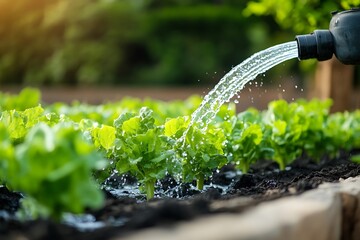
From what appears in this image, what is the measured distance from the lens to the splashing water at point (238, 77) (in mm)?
4109

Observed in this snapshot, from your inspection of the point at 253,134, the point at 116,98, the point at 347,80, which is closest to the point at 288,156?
the point at 253,134

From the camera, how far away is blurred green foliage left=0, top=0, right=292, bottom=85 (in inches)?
→ 687

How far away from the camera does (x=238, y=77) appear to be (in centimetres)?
442

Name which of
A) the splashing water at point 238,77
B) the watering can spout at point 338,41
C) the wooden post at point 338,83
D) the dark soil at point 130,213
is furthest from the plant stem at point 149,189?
the wooden post at point 338,83

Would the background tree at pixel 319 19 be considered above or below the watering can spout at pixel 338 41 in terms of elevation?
above

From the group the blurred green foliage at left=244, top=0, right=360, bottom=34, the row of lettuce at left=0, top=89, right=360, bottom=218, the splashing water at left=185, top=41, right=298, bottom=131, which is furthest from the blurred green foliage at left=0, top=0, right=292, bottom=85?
the splashing water at left=185, top=41, right=298, bottom=131

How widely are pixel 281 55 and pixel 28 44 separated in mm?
15127

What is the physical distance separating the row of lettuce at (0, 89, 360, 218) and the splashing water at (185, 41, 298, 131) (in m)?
0.11

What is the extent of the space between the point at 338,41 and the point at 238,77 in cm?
80

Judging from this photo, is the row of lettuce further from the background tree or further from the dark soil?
the background tree

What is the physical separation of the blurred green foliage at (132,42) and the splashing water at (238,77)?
41.6 ft

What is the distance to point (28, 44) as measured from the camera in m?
18.4

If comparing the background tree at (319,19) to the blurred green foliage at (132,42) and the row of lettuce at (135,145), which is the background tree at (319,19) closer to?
the row of lettuce at (135,145)

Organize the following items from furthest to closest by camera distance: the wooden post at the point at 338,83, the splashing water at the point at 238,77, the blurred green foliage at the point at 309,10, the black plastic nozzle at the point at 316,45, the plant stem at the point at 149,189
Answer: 1. the wooden post at the point at 338,83
2. the blurred green foliage at the point at 309,10
3. the splashing water at the point at 238,77
4. the black plastic nozzle at the point at 316,45
5. the plant stem at the point at 149,189
